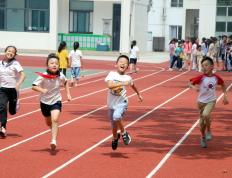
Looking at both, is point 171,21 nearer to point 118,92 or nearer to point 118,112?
point 118,92

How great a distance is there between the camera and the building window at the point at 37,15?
180 ft

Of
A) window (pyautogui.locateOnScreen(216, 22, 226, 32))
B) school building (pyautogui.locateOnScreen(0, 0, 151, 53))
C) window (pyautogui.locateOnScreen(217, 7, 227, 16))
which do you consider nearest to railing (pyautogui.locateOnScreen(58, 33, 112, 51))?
school building (pyautogui.locateOnScreen(0, 0, 151, 53))

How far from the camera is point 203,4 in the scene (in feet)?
211

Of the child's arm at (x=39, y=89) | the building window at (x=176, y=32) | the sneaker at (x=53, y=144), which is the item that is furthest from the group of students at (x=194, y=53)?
the building window at (x=176, y=32)

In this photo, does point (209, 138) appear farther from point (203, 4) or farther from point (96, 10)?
point (203, 4)

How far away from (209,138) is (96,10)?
44651 mm

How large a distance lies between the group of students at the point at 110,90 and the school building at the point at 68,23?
40.5 metres

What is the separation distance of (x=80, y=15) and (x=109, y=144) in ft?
148

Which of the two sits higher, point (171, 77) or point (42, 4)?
point (42, 4)

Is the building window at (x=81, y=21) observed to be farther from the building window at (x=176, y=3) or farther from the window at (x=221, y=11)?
the building window at (x=176, y=3)

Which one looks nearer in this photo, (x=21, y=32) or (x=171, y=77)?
(x=171, y=77)

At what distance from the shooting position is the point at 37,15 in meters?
55.0

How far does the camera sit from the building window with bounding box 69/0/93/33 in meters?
57.7

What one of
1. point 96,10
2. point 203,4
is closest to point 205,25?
point 203,4
